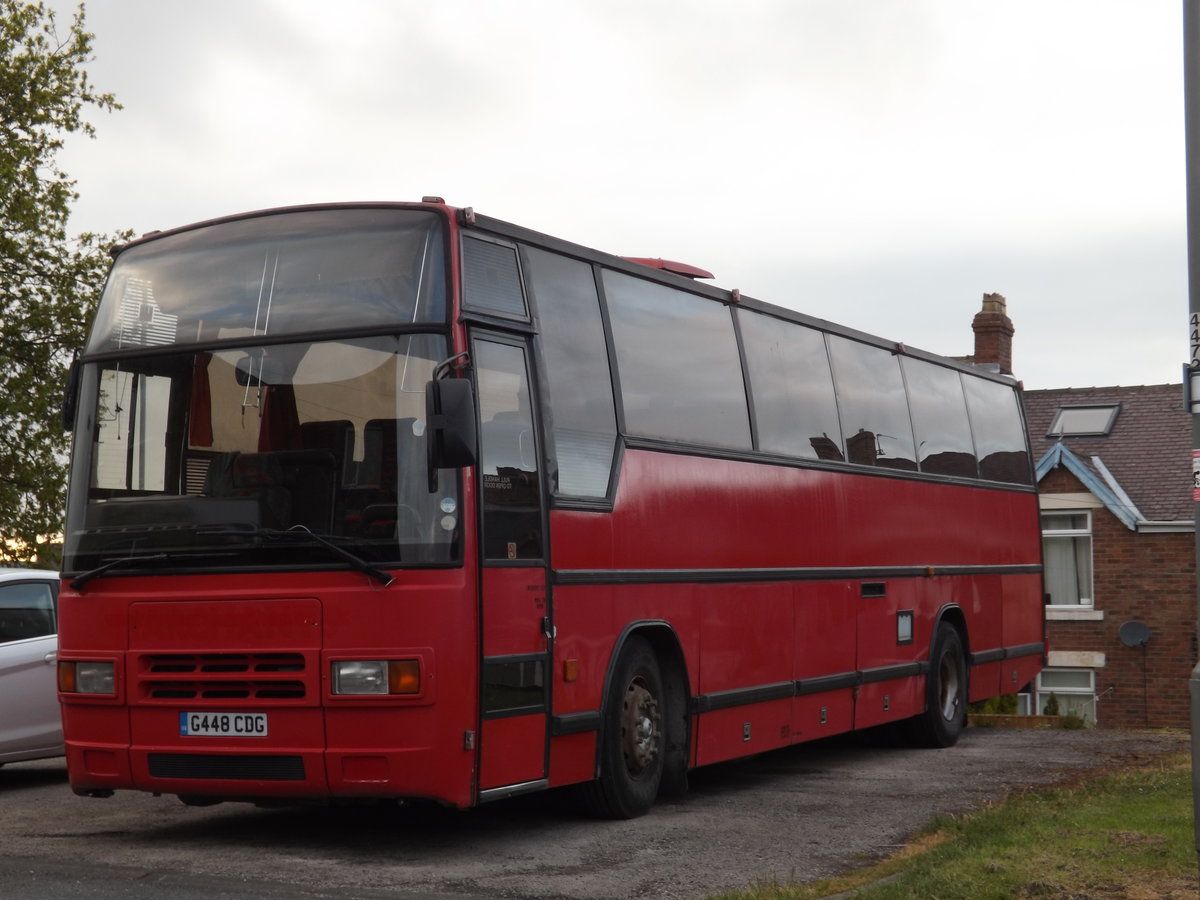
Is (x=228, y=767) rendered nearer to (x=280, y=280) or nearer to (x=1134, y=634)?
(x=280, y=280)

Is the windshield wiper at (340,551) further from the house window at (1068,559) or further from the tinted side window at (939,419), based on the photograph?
the house window at (1068,559)

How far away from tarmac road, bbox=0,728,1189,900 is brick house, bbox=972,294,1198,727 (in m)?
22.4

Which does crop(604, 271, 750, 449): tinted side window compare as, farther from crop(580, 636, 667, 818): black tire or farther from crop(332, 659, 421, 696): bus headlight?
crop(332, 659, 421, 696): bus headlight

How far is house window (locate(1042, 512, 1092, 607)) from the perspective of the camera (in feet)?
118

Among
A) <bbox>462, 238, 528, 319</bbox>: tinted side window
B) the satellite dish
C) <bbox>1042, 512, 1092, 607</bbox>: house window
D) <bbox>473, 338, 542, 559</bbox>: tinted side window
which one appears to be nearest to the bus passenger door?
<bbox>473, 338, 542, 559</bbox>: tinted side window

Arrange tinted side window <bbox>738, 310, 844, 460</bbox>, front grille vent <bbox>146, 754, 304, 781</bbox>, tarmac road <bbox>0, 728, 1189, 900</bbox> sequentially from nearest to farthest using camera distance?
tarmac road <bbox>0, 728, 1189, 900</bbox>
front grille vent <bbox>146, 754, 304, 781</bbox>
tinted side window <bbox>738, 310, 844, 460</bbox>

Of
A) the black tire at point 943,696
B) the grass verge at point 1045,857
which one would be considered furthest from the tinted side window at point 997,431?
the grass verge at point 1045,857

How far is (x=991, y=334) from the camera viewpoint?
3816 centimetres

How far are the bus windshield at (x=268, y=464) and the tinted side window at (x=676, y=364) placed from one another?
2.28 meters

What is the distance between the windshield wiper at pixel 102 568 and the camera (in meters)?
9.20

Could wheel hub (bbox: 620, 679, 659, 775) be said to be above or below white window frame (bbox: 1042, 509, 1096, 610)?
below

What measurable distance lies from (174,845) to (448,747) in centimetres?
189

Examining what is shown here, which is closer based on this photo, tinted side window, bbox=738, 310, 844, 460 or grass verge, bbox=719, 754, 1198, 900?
grass verge, bbox=719, 754, 1198, 900

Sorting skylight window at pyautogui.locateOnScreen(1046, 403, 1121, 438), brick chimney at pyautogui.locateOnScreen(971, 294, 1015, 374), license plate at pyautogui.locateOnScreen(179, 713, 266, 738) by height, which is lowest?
license plate at pyautogui.locateOnScreen(179, 713, 266, 738)
